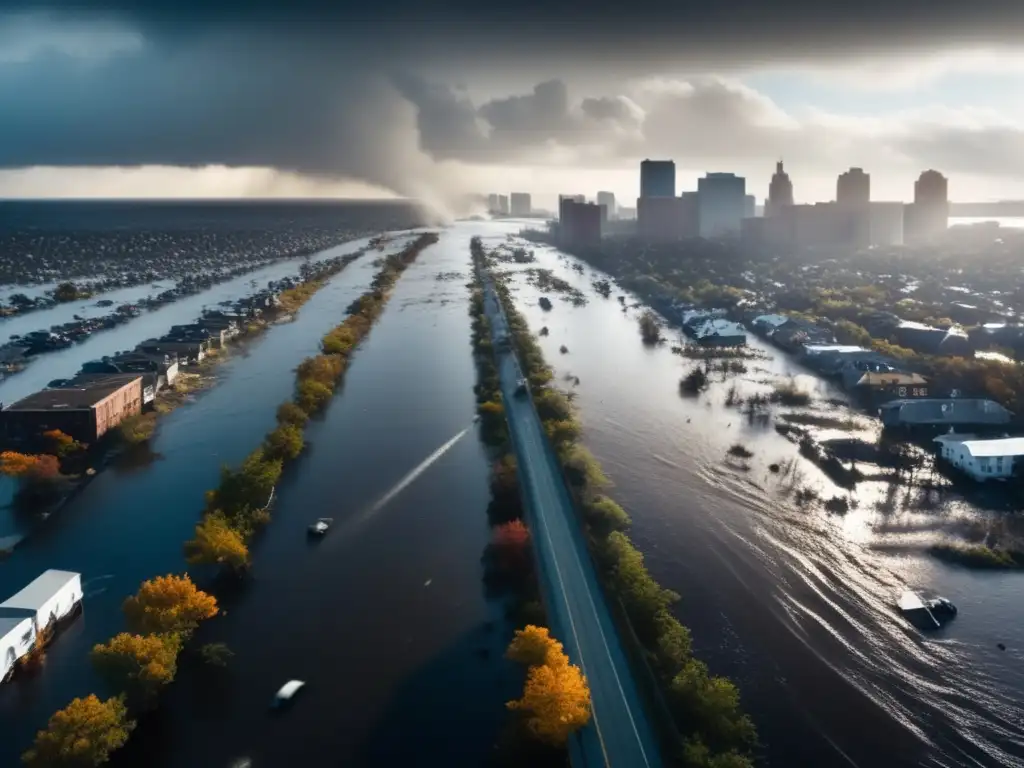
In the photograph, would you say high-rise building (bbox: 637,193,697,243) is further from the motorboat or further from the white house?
the motorboat

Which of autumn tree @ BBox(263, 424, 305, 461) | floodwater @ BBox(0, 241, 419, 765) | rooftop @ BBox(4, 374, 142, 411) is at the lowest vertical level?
floodwater @ BBox(0, 241, 419, 765)

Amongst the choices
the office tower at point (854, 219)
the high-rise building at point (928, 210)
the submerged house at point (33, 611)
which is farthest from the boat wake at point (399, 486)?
the high-rise building at point (928, 210)

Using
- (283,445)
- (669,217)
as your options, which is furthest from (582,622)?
(669,217)

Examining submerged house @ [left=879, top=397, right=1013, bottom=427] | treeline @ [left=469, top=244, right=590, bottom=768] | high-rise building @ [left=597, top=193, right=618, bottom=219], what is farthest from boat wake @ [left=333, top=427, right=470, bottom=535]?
high-rise building @ [left=597, top=193, right=618, bottom=219]

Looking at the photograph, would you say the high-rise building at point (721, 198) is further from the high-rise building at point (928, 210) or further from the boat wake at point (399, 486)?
the boat wake at point (399, 486)

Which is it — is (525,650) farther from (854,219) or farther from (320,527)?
(854,219)

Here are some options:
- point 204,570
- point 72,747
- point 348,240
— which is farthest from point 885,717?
point 348,240
